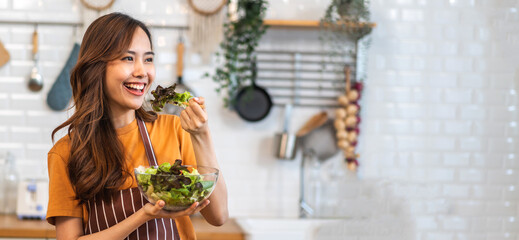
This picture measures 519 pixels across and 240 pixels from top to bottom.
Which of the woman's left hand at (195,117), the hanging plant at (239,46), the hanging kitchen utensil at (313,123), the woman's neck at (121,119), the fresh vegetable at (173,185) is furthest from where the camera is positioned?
the hanging kitchen utensil at (313,123)

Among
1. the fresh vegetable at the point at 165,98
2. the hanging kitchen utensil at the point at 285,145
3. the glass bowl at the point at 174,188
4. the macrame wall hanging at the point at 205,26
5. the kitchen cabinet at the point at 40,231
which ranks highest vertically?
the macrame wall hanging at the point at 205,26

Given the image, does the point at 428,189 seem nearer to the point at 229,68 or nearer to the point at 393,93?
the point at 393,93

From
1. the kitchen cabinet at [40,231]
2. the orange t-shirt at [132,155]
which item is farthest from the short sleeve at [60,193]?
the kitchen cabinet at [40,231]

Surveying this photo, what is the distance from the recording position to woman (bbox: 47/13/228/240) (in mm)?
1256

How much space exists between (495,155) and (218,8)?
1.67 m

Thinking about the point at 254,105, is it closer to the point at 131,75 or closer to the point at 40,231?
the point at 40,231

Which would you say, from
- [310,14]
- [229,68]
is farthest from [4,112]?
[310,14]

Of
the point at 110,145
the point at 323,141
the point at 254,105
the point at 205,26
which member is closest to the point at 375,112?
the point at 323,141

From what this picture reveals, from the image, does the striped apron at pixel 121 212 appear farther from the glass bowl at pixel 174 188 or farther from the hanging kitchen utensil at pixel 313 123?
the hanging kitchen utensil at pixel 313 123

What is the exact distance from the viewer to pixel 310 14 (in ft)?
9.79

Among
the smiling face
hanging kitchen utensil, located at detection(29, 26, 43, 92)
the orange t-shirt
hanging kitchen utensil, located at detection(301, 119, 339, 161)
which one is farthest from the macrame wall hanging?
the smiling face

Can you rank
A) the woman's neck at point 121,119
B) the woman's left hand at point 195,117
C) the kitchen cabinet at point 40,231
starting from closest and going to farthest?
the woman's left hand at point 195,117
the woman's neck at point 121,119
the kitchen cabinet at point 40,231

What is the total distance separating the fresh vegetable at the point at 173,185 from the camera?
109cm

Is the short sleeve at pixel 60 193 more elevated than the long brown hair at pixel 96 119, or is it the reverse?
the long brown hair at pixel 96 119
